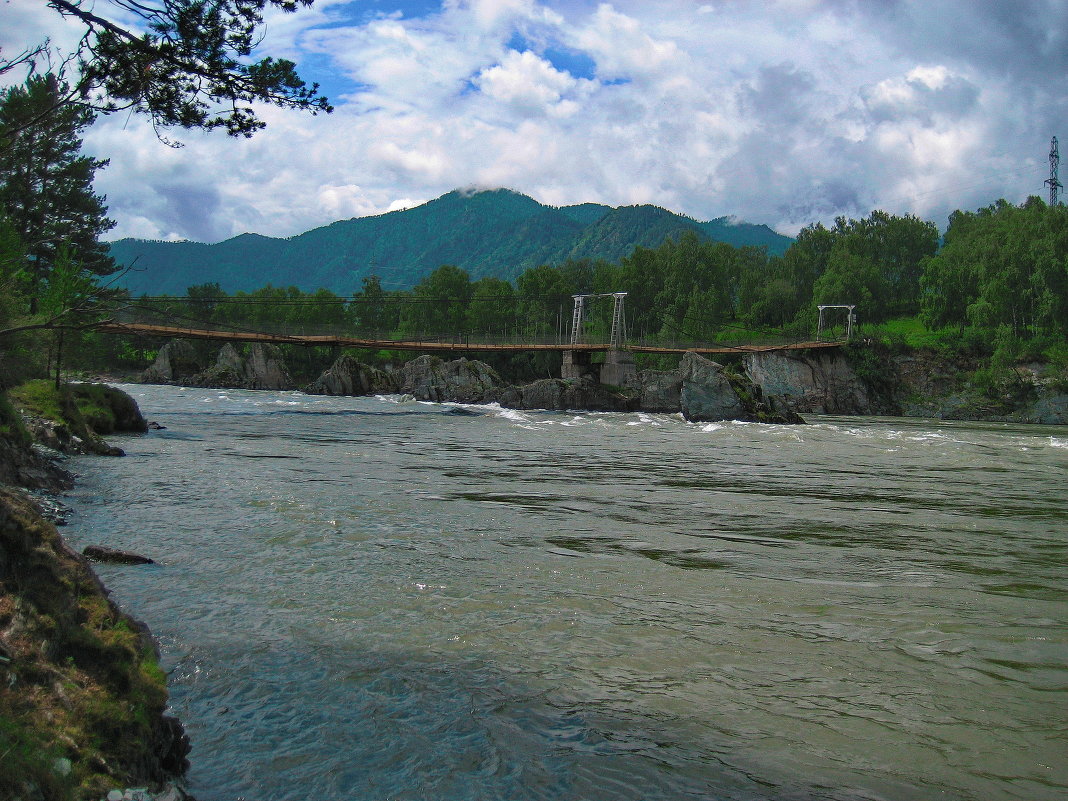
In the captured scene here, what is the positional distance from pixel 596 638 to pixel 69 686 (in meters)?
4.00

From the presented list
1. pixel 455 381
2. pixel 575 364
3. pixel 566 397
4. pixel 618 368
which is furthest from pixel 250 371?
pixel 618 368

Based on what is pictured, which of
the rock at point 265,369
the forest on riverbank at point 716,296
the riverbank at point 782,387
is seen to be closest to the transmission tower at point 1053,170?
the forest on riverbank at point 716,296

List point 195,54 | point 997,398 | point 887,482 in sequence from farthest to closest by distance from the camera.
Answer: point 997,398, point 887,482, point 195,54

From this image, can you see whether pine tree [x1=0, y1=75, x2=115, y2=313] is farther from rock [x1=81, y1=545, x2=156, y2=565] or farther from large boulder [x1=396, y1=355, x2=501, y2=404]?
large boulder [x1=396, y1=355, x2=501, y2=404]

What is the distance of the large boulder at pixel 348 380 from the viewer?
7431 cm

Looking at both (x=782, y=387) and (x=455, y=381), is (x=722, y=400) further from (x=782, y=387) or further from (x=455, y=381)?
(x=455, y=381)

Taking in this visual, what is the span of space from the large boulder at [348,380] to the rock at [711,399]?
4024 centimetres

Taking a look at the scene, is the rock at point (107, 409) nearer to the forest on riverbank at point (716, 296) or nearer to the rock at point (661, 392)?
the forest on riverbank at point (716, 296)

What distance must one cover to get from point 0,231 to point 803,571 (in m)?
16.8

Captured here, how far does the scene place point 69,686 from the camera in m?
3.40

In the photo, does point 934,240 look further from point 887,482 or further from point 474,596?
point 474,596

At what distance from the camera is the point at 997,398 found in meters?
59.6

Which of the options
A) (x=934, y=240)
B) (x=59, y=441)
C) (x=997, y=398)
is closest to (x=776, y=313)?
(x=934, y=240)

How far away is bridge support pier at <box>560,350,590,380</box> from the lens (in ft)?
214
